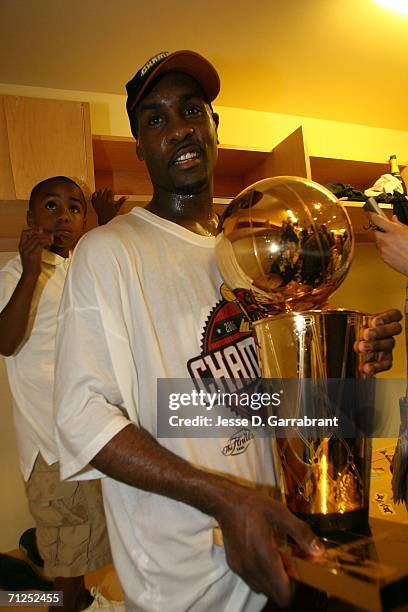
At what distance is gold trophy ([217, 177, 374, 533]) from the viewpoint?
426 millimetres

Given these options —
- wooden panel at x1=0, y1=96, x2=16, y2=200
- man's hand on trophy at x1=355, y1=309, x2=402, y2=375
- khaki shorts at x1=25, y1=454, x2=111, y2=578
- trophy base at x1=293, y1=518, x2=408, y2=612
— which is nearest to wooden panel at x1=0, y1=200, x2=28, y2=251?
wooden panel at x1=0, y1=96, x2=16, y2=200

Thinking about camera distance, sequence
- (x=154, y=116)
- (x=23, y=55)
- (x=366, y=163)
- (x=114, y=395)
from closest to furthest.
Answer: (x=114, y=395) < (x=154, y=116) < (x=23, y=55) < (x=366, y=163)

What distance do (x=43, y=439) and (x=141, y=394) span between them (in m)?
0.70

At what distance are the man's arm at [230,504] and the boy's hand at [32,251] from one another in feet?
2.43

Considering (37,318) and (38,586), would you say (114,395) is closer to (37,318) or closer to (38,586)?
(37,318)

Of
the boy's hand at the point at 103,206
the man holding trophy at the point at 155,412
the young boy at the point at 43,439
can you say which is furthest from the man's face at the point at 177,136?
the boy's hand at the point at 103,206

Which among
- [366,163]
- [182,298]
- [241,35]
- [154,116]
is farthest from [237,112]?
[182,298]

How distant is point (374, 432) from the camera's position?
1.57 feet

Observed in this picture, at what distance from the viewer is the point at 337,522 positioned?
1.34 ft

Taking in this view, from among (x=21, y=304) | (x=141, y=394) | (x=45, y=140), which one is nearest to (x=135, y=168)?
(x=45, y=140)

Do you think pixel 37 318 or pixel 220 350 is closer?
pixel 220 350

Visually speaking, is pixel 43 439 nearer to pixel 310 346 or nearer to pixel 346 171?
pixel 310 346

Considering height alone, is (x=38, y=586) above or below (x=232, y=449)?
below

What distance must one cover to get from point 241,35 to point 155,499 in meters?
1.52
